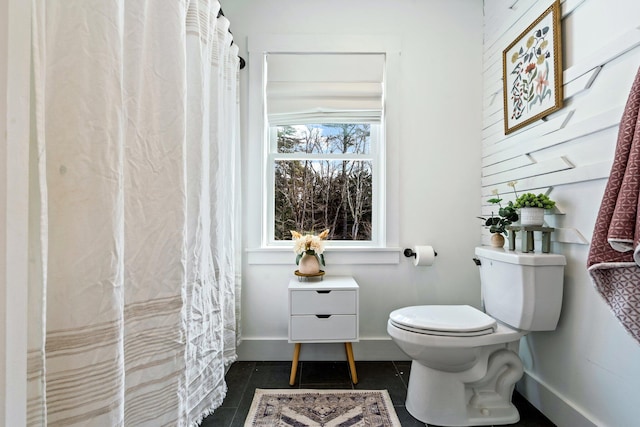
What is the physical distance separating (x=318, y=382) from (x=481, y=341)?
34.6 inches

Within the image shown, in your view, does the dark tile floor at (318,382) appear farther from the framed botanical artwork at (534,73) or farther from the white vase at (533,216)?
Answer: the framed botanical artwork at (534,73)

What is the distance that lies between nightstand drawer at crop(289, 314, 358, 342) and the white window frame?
0.42 meters

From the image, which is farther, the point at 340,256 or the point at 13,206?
the point at 340,256

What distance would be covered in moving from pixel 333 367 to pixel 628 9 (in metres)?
2.05

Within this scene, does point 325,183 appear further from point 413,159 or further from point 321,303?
point 321,303

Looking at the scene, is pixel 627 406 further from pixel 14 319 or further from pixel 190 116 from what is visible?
pixel 190 116

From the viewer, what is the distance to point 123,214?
782 mm

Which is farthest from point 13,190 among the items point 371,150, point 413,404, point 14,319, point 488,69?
point 488,69

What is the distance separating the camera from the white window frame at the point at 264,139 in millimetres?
2014

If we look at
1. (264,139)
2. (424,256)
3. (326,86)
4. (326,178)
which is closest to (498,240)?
(424,256)

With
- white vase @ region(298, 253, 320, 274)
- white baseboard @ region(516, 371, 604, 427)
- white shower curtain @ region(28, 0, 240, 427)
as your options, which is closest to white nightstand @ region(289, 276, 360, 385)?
white vase @ region(298, 253, 320, 274)

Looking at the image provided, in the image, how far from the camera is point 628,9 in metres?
1.10

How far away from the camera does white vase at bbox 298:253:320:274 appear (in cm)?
183

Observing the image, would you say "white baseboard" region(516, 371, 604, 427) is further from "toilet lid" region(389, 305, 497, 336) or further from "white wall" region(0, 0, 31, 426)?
"white wall" region(0, 0, 31, 426)
